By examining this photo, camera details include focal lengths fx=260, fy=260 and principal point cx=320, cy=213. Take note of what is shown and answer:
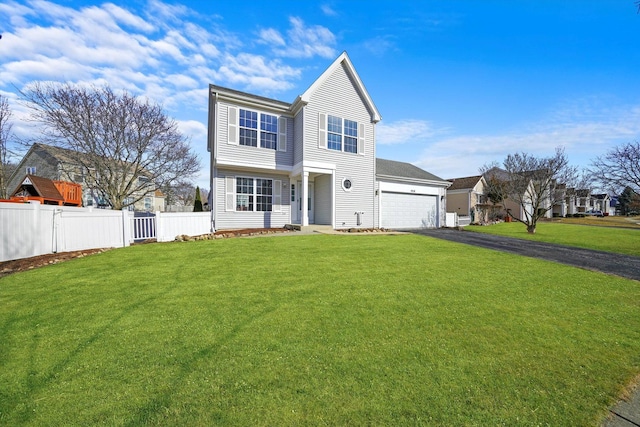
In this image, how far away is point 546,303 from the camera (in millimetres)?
4480

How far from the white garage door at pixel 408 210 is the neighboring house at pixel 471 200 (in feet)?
40.8

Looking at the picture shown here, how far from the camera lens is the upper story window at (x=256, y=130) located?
547 inches

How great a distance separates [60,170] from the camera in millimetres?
17094

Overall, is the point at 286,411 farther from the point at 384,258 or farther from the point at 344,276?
the point at 384,258

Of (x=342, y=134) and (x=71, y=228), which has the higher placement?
(x=342, y=134)

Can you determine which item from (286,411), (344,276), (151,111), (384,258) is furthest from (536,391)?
(151,111)

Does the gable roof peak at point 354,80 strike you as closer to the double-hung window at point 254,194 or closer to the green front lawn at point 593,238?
the double-hung window at point 254,194

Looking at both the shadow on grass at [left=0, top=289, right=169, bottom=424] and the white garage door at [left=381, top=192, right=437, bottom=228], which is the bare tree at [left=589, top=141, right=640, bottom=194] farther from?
the shadow on grass at [left=0, top=289, right=169, bottom=424]

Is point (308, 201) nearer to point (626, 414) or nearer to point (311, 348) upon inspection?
point (311, 348)

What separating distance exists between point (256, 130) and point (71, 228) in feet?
29.3

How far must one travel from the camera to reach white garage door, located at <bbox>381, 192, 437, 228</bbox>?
18.3 metres

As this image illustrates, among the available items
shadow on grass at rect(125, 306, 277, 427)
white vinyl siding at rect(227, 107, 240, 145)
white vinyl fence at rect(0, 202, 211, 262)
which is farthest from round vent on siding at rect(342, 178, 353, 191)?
shadow on grass at rect(125, 306, 277, 427)

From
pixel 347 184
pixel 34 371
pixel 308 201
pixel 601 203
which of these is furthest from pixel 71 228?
pixel 601 203

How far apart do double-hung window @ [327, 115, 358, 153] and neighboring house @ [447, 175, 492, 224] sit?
21.0 meters
